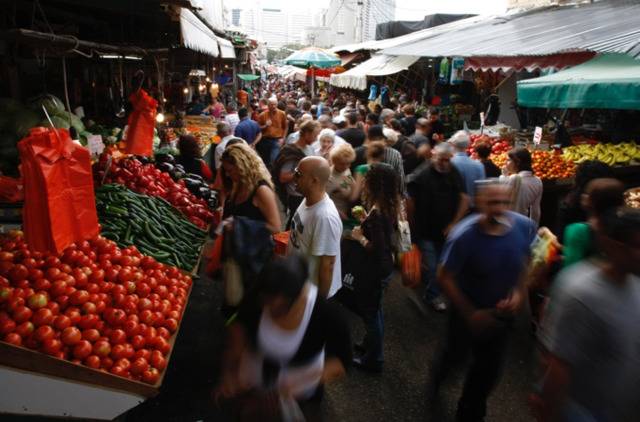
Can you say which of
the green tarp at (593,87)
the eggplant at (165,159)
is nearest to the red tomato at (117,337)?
the eggplant at (165,159)

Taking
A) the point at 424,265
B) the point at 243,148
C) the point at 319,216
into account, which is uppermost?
the point at 243,148

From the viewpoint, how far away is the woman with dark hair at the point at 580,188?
4.28 m

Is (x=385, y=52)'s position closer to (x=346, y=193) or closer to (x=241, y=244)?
(x=346, y=193)

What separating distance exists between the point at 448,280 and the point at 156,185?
14.8ft

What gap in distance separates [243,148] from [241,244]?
0.91 m

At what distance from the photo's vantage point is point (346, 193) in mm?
5004

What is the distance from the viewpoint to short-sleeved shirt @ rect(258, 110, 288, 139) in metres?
9.73

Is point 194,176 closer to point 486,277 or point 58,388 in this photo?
point 58,388

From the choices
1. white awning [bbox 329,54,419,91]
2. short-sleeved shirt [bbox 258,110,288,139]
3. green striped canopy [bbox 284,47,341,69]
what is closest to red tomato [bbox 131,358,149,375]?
short-sleeved shirt [bbox 258,110,288,139]

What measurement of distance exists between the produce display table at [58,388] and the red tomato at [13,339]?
0.07m

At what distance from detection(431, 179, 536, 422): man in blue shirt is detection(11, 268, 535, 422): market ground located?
2.54ft

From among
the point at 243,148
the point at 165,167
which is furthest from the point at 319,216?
the point at 165,167

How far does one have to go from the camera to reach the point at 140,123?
6.33 metres

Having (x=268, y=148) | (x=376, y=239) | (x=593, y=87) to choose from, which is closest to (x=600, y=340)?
(x=376, y=239)
